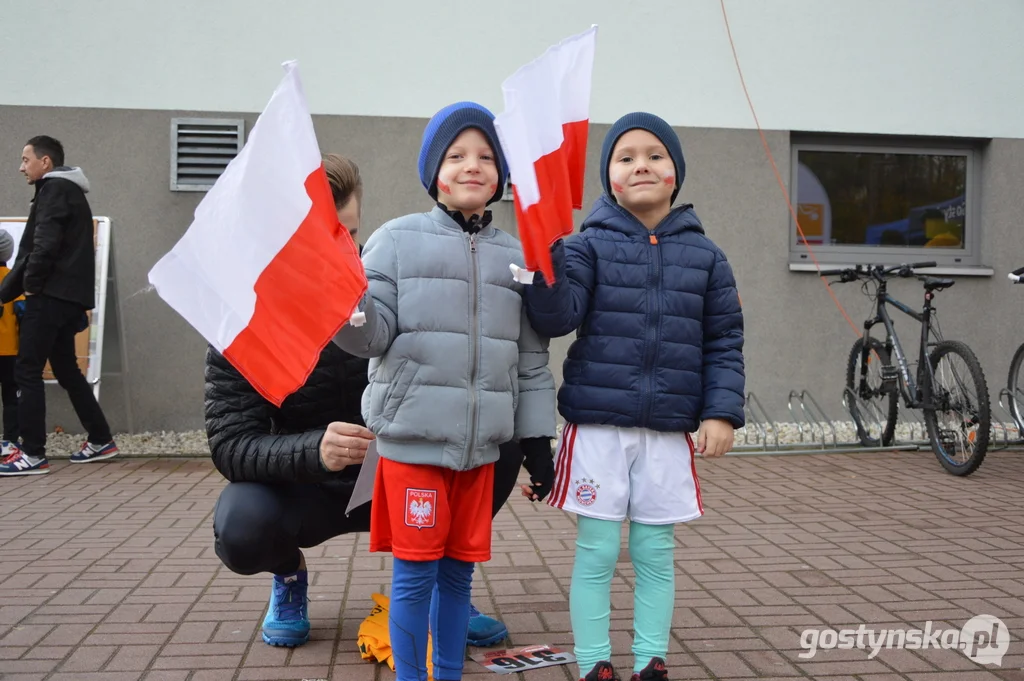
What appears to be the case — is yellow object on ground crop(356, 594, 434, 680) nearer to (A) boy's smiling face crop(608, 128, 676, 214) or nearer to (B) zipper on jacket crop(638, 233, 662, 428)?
(B) zipper on jacket crop(638, 233, 662, 428)

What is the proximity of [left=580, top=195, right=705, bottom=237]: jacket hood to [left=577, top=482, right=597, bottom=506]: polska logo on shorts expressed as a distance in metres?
0.77

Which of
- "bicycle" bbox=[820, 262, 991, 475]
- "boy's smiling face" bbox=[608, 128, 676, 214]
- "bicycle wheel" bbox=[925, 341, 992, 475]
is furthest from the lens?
"bicycle" bbox=[820, 262, 991, 475]

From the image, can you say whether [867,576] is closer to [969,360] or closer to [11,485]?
[969,360]

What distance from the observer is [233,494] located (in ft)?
10.5

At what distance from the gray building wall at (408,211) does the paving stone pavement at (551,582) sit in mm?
1451

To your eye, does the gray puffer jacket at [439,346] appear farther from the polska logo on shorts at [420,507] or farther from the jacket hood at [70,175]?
the jacket hood at [70,175]

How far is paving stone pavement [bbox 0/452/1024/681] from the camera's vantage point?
323 centimetres

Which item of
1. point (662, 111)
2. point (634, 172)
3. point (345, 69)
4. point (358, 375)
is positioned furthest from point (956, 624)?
point (345, 69)

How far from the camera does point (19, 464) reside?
21.5 ft

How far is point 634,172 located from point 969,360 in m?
4.06

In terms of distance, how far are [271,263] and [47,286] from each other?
488cm

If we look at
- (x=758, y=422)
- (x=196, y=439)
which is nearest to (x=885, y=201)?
(x=758, y=422)

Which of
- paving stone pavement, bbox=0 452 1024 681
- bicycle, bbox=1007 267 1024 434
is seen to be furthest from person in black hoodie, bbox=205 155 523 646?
bicycle, bbox=1007 267 1024 434

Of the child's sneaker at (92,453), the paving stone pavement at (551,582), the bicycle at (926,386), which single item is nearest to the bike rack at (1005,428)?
the bicycle at (926,386)
